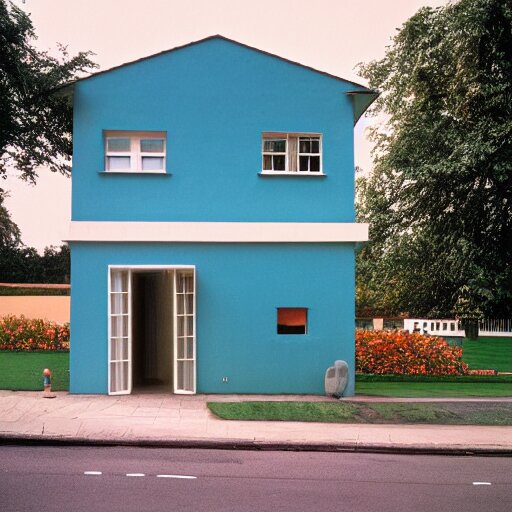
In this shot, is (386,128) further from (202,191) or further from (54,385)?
(54,385)

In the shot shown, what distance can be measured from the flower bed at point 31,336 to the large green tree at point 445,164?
11.1 m

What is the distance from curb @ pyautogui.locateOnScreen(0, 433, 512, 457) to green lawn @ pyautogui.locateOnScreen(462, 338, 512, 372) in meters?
13.8

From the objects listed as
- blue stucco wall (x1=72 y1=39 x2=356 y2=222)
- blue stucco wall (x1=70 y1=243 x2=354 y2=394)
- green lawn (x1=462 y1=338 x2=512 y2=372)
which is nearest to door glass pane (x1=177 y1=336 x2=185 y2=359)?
blue stucco wall (x1=70 y1=243 x2=354 y2=394)

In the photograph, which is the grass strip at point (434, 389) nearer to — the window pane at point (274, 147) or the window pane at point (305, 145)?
the window pane at point (305, 145)

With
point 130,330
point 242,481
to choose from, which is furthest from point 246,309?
point 242,481

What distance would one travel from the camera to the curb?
12664mm

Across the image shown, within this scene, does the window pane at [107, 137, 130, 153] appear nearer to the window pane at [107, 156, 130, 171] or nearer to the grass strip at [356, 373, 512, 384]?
the window pane at [107, 156, 130, 171]

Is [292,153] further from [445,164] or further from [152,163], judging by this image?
[445,164]

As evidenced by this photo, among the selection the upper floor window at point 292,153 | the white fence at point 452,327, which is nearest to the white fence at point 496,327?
the white fence at point 452,327

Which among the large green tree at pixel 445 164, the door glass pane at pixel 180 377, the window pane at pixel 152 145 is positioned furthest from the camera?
the large green tree at pixel 445 164

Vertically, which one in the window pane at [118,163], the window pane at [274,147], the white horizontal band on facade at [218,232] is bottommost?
the white horizontal band on facade at [218,232]

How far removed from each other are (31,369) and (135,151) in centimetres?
742

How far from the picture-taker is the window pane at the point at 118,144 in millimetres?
18172

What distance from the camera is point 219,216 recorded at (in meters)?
18.1
